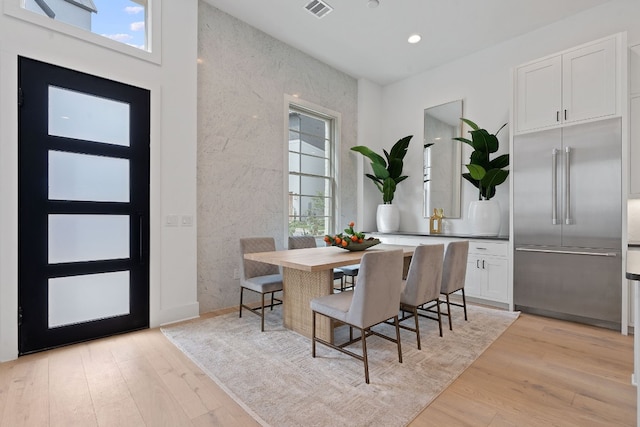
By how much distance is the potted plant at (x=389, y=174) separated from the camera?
202 inches

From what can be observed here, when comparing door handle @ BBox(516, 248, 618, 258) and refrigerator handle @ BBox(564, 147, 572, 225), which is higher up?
refrigerator handle @ BBox(564, 147, 572, 225)

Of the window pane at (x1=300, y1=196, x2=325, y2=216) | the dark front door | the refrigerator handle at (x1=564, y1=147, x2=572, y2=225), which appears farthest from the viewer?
the window pane at (x1=300, y1=196, x2=325, y2=216)

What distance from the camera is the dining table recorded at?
258 centimetres

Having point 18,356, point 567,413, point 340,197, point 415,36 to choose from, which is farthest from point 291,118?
point 567,413

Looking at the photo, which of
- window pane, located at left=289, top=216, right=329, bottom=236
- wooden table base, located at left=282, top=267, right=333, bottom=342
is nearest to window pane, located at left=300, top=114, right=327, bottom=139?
window pane, located at left=289, top=216, right=329, bottom=236

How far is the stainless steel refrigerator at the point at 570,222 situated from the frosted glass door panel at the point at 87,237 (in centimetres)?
426

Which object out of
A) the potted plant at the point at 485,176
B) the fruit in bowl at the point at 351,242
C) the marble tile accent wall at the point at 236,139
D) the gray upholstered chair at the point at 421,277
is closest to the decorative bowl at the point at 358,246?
the fruit in bowl at the point at 351,242

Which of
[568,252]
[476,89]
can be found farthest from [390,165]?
[568,252]

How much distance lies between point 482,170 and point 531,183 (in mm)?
576

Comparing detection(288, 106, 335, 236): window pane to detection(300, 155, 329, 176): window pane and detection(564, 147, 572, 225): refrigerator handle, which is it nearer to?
detection(300, 155, 329, 176): window pane

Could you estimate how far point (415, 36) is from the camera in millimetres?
4250

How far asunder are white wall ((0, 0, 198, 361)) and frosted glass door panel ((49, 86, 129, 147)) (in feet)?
0.75

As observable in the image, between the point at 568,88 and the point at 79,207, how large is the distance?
495 cm

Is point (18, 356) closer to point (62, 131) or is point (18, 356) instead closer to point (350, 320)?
point (62, 131)
